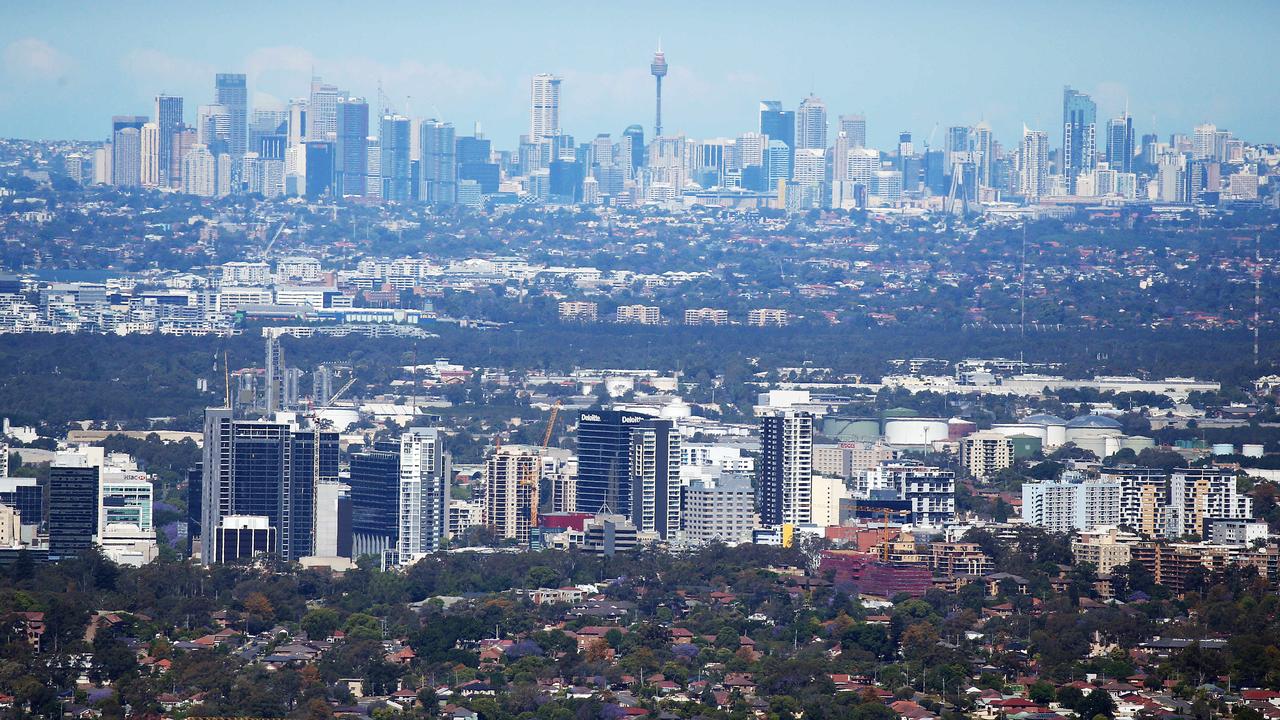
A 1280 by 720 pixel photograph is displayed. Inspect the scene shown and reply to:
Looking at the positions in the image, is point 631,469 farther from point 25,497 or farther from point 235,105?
point 235,105

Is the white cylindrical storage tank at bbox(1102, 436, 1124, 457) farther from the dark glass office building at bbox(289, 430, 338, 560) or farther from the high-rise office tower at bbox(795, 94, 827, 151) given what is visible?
the high-rise office tower at bbox(795, 94, 827, 151)

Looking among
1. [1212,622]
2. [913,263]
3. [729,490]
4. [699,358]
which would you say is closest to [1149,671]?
[1212,622]

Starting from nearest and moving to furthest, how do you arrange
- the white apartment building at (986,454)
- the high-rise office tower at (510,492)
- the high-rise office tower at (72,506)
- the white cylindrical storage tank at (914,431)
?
the high-rise office tower at (72,506), the high-rise office tower at (510,492), the white apartment building at (986,454), the white cylindrical storage tank at (914,431)

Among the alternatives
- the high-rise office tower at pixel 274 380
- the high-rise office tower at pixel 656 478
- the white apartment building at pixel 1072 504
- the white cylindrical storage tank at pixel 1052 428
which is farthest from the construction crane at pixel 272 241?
the white apartment building at pixel 1072 504

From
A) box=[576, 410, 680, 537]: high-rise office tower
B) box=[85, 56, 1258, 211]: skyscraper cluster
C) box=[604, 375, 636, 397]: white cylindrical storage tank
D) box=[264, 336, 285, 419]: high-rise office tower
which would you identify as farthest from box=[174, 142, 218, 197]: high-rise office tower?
box=[576, 410, 680, 537]: high-rise office tower

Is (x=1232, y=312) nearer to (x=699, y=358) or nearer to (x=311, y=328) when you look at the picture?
(x=699, y=358)

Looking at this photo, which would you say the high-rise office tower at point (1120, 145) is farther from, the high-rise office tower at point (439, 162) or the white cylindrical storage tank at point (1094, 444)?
the white cylindrical storage tank at point (1094, 444)

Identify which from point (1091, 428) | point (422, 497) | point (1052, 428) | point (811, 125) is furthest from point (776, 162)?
point (422, 497)
